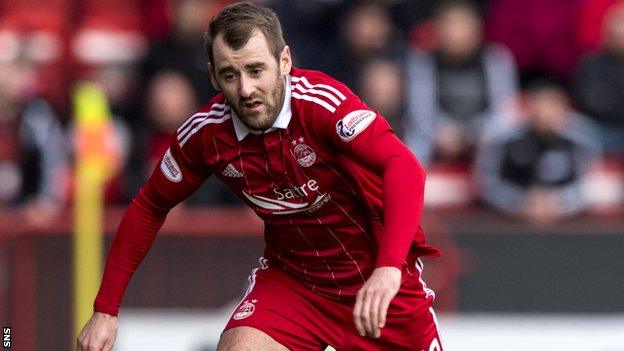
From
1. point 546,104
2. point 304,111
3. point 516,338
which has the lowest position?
point 516,338

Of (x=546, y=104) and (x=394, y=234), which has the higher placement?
(x=546, y=104)

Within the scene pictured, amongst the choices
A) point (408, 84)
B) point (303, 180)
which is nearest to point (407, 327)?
point (303, 180)

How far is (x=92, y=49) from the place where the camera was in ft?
37.9

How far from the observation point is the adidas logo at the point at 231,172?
18.5ft

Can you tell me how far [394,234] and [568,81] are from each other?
608cm

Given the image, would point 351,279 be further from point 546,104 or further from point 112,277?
point 546,104

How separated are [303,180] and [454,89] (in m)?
4.92

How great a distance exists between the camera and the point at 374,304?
4785mm

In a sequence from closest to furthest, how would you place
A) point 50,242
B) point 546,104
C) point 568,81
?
point 50,242 → point 546,104 → point 568,81

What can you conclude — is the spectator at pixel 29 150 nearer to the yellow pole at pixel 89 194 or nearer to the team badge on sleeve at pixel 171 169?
the yellow pole at pixel 89 194

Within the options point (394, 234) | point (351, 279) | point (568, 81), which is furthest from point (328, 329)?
point (568, 81)

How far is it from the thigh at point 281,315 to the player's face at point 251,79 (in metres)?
0.78

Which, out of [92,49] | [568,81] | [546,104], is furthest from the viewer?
[92,49]

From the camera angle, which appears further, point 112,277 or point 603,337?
point 603,337
